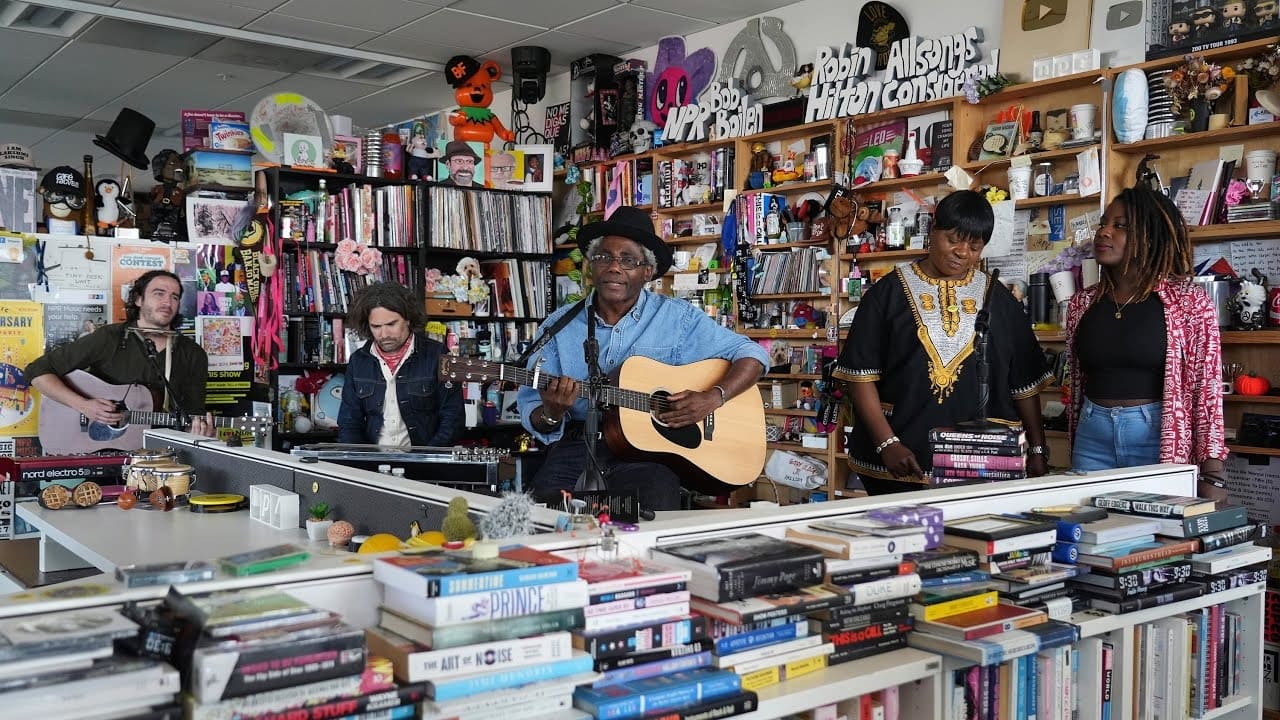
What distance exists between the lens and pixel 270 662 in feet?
4.10

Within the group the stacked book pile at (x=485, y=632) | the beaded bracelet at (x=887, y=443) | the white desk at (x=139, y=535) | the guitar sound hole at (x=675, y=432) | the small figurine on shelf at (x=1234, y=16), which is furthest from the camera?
the small figurine on shelf at (x=1234, y=16)

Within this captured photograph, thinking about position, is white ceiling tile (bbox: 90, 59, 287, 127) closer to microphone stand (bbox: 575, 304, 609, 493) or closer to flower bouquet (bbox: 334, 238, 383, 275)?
flower bouquet (bbox: 334, 238, 383, 275)

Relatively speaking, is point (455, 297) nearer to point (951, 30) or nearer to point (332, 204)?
point (332, 204)

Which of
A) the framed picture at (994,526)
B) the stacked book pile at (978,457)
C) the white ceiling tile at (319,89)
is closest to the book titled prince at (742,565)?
the framed picture at (994,526)

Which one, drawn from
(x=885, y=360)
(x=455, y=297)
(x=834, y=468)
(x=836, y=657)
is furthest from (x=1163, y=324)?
(x=455, y=297)

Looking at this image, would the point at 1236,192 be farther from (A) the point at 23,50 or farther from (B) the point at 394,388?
(A) the point at 23,50

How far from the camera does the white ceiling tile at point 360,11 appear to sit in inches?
239

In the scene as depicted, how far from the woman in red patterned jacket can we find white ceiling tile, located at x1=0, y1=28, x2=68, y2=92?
657 cm

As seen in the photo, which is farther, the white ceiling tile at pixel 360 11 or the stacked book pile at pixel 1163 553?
the white ceiling tile at pixel 360 11

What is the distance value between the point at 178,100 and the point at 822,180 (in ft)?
19.0

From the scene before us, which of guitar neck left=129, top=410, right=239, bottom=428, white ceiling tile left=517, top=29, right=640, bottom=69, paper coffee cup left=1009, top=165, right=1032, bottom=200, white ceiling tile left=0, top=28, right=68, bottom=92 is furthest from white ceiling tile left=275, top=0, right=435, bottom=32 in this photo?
paper coffee cup left=1009, top=165, right=1032, bottom=200

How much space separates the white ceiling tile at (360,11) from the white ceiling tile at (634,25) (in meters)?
0.95

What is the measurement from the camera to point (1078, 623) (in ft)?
6.98

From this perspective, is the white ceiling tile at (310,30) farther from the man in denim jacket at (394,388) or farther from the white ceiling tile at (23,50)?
the man in denim jacket at (394,388)
